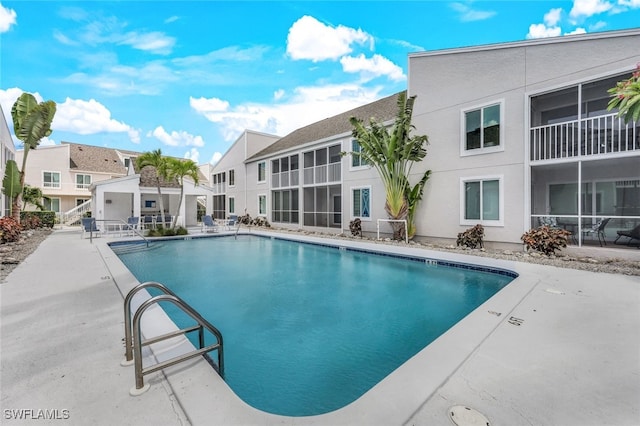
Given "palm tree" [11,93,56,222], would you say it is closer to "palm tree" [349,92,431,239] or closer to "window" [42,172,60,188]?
"palm tree" [349,92,431,239]

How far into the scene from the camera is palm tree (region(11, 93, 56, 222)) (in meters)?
13.5

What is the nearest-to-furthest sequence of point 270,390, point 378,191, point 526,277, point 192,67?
point 270,390, point 526,277, point 378,191, point 192,67

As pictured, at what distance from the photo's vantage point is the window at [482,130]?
11023 millimetres

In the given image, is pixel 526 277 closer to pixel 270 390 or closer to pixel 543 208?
pixel 270 390

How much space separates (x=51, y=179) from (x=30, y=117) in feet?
61.6

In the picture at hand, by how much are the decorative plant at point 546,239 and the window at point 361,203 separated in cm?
744

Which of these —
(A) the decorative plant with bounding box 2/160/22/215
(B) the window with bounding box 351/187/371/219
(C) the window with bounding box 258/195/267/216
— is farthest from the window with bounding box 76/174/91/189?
(B) the window with bounding box 351/187/371/219

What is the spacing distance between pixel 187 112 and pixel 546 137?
21.0 meters

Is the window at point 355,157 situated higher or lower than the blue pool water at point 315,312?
higher

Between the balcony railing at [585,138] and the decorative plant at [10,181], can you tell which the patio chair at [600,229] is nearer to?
the balcony railing at [585,138]

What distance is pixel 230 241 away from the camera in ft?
52.5

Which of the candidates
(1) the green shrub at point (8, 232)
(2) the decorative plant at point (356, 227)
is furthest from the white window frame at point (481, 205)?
(1) the green shrub at point (8, 232)

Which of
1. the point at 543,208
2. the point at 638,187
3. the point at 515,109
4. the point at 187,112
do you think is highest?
the point at 187,112

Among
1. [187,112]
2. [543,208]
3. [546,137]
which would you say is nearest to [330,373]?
[546,137]
